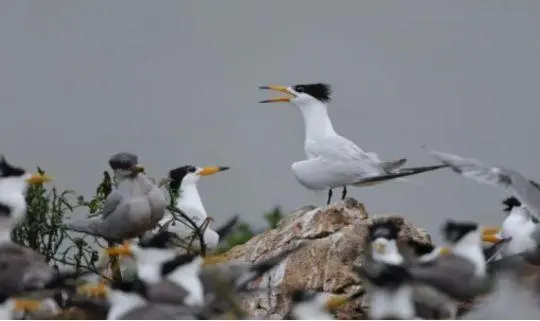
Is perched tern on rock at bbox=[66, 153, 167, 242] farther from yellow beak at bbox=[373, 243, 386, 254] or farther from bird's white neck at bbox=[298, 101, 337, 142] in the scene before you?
yellow beak at bbox=[373, 243, 386, 254]

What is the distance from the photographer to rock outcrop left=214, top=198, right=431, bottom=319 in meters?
11.7

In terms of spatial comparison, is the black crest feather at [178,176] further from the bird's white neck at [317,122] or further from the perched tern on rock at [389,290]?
the perched tern on rock at [389,290]

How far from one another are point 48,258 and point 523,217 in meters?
3.04

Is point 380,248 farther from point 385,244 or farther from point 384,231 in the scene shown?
point 384,231

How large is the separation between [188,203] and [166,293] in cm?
371

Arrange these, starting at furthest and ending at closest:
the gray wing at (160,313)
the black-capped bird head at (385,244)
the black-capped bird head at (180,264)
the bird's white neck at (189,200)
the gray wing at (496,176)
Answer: the bird's white neck at (189,200) → the gray wing at (496,176) → the black-capped bird head at (385,244) → the black-capped bird head at (180,264) → the gray wing at (160,313)

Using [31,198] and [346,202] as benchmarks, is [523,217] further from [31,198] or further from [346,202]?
[31,198]

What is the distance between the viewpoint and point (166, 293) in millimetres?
9617

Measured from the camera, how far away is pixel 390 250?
1070 centimetres

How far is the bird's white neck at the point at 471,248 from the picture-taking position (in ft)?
33.0

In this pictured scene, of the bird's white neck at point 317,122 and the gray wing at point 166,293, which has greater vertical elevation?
the bird's white neck at point 317,122

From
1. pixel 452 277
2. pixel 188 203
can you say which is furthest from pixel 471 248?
pixel 188 203

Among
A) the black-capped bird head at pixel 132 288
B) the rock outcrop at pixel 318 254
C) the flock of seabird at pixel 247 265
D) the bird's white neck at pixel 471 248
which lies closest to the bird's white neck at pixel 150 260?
the flock of seabird at pixel 247 265

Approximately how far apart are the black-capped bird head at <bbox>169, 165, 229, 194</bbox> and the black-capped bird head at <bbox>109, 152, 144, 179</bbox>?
4.59ft
